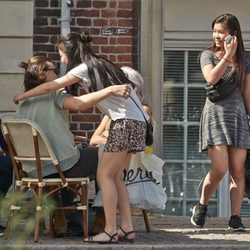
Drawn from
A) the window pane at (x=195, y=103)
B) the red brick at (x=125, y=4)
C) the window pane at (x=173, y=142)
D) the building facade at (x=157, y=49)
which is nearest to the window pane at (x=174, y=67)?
the building facade at (x=157, y=49)

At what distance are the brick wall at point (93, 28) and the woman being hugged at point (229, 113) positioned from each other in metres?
2.28

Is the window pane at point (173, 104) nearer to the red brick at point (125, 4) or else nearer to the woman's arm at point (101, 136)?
the red brick at point (125, 4)

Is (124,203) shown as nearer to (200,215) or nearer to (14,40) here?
(200,215)

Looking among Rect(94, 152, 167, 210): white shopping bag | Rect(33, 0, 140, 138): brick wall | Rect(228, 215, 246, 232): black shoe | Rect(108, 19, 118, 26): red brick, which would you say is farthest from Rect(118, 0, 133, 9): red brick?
Rect(228, 215, 246, 232): black shoe

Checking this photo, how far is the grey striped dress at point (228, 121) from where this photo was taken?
6848 mm

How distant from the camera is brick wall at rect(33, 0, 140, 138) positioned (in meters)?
9.05

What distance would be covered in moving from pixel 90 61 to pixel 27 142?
27.8 inches

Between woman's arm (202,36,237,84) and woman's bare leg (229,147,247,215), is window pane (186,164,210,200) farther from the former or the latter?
woman's arm (202,36,237,84)

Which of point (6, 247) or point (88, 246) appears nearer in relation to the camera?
point (6, 247)

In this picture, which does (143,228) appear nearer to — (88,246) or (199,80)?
(88,246)

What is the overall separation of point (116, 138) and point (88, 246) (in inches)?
29.0

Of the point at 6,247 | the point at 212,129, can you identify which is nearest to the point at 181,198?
the point at 212,129

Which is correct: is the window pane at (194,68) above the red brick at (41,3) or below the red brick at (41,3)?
below

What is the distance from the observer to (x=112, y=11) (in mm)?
9117
